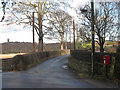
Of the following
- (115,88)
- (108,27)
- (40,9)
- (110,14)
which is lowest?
(115,88)

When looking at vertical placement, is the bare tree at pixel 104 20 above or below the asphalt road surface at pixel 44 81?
above

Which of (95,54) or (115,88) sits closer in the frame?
(115,88)

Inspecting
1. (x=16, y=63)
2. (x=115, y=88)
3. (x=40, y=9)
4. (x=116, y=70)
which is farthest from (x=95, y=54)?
(x=40, y=9)

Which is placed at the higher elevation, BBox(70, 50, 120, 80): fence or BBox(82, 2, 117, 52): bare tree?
BBox(82, 2, 117, 52): bare tree

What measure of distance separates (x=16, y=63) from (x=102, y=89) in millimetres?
10271

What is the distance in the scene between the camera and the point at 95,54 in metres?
12.8

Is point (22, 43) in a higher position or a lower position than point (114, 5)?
lower

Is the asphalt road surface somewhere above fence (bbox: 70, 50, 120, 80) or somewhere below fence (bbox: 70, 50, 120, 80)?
below

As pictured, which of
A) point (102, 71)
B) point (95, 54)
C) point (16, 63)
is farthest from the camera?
point (16, 63)

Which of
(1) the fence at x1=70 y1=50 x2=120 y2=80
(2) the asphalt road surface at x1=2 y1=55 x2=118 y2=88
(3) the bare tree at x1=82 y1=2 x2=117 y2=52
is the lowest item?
(2) the asphalt road surface at x1=2 y1=55 x2=118 y2=88

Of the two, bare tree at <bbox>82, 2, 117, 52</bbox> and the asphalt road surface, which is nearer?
the asphalt road surface

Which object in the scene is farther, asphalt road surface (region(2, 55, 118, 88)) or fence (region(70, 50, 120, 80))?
fence (region(70, 50, 120, 80))

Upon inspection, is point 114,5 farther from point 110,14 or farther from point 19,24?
point 19,24

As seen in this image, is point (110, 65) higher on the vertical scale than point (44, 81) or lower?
higher
